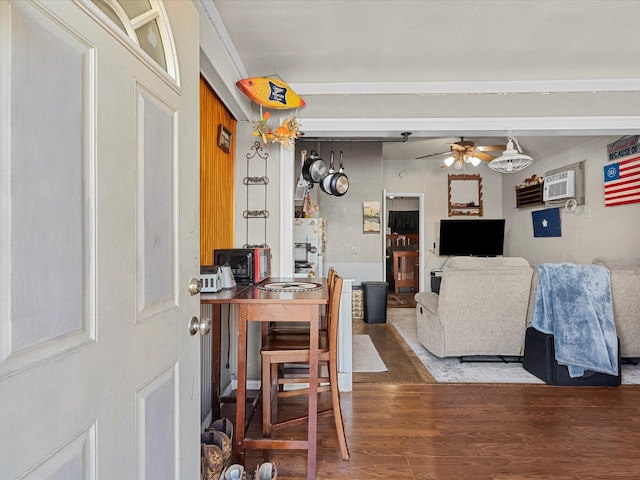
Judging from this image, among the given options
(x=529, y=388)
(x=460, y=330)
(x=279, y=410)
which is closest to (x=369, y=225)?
(x=460, y=330)

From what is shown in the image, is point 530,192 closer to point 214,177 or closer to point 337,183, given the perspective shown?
point 337,183

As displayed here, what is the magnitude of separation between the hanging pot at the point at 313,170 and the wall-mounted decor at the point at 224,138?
0.88m

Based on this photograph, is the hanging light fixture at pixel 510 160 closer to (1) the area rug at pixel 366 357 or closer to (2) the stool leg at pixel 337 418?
(1) the area rug at pixel 366 357

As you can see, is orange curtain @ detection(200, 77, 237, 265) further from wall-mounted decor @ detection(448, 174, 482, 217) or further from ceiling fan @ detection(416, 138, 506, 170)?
wall-mounted decor @ detection(448, 174, 482, 217)

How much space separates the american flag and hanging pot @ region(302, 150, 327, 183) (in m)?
3.44

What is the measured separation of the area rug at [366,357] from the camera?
333cm

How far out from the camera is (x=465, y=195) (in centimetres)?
702

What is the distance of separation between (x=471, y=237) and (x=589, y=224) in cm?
205

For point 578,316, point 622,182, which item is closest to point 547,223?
point 622,182

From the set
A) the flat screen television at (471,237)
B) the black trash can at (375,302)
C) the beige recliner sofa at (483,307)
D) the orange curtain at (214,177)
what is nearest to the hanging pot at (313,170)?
the orange curtain at (214,177)

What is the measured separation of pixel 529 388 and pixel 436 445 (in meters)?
1.25

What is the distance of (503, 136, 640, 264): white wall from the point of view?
4.31 meters

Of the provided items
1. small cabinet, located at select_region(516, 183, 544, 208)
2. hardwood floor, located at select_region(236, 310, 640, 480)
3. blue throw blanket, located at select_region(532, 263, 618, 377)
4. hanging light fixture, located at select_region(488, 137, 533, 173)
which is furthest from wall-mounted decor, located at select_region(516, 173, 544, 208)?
hardwood floor, located at select_region(236, 310, 640, 480)

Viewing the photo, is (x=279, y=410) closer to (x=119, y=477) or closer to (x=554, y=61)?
(x=119, y=477)
